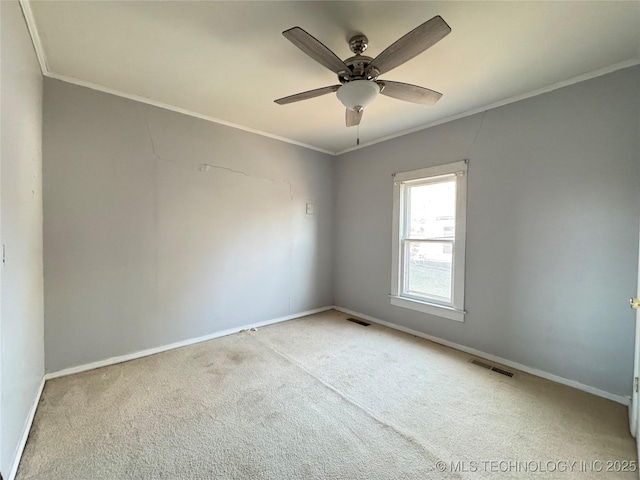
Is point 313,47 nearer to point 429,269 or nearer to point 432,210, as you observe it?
point 432,210

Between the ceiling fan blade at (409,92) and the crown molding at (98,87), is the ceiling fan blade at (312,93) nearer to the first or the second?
the ceiling fan blade at (409,92)

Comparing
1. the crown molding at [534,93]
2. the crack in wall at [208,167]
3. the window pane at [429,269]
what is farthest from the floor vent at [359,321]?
the crown molding at [534,93]

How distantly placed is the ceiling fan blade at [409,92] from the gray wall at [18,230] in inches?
81.8

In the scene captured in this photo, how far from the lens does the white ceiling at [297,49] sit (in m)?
1.57

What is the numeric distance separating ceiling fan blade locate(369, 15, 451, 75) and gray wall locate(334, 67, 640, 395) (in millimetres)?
1610

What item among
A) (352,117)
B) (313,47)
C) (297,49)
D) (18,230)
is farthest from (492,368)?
(18,230)

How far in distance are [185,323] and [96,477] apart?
1643mm

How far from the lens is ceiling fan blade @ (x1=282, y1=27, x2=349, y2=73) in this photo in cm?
138

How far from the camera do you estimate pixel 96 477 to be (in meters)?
1.38

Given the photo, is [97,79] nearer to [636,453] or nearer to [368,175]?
[368,175]

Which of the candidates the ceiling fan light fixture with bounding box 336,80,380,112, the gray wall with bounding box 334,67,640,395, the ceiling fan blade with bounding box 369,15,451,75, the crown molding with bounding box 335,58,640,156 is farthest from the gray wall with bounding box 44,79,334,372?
the ceiling fan blade with bounding box 369,15,451,75

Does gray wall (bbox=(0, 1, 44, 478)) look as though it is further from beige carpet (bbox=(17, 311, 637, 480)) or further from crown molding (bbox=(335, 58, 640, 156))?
crown molding (bbox=(335, 58, 640, 156))

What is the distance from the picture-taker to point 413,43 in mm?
1472

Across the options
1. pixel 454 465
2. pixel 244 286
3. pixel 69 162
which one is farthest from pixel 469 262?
pixel 69 162
